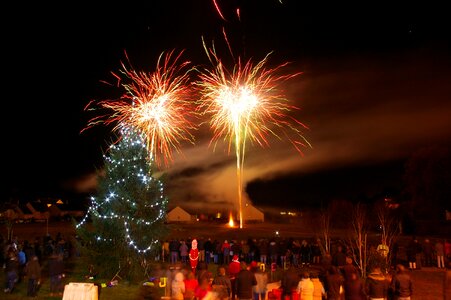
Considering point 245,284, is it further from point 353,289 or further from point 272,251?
point 272,251

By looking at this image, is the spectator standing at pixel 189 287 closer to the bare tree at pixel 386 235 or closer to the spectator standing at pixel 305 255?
the bare tree at pixel 386 235

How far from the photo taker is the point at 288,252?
23062 mm

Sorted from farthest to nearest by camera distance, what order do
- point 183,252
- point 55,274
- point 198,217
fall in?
point 198,217 → point 183,252 → point 55,274

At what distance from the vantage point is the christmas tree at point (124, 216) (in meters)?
18.6

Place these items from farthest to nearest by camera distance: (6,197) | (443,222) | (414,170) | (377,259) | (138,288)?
(6,197) → (414,170) → (443,222) → (377,259) → (138,288)

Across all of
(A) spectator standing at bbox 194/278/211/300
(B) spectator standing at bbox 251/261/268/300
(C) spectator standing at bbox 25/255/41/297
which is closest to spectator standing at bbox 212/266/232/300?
(A) spectator standing at bbox 194/278/211/300

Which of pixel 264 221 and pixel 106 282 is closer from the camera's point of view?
pixel 106 282

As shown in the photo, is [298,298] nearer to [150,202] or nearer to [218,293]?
[218,293]

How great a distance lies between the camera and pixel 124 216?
1864cm

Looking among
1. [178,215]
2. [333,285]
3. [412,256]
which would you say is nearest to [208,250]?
[412,256]

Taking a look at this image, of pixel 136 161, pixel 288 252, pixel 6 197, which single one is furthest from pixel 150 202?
pixel 6 197

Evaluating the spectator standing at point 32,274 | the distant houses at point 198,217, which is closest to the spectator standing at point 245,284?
the spectator standing at point 32,274

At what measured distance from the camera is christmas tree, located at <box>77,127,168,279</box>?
18609 mm

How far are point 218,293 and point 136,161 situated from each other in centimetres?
987
